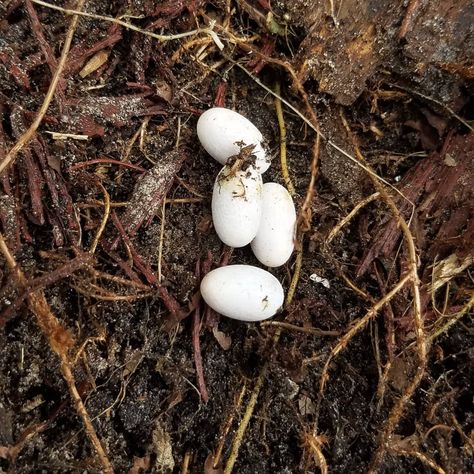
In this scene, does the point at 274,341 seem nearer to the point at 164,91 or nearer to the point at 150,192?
the point at 150,192

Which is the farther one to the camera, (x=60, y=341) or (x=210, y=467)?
(x=210, y=467)

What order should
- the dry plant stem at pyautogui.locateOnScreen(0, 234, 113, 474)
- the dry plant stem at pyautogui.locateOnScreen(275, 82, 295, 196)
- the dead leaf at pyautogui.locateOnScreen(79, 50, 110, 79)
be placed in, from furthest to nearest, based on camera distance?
the dry plant stem at pyautogui.locateOnScreen(275, 82, 295, 196) < the dead leaf at pyautogui.locateOnScreen(79, 50, 110, 79) < the dry plant stem at pyautogui.locateOnScreen(0, 234, 113, 474)

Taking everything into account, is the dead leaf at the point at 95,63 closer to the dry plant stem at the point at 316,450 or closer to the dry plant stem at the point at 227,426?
the dry plant stem at the point at 227,426

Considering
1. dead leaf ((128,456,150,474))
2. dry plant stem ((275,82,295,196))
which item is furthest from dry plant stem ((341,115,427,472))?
dead leaf ((128,456,150,474))

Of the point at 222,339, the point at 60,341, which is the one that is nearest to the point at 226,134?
the point at 222,339

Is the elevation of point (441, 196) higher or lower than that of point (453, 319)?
higher

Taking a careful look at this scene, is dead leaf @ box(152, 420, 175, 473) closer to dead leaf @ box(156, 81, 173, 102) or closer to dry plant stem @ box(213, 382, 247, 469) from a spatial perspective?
dry plant stem @ box(213, 382, 247, 469)

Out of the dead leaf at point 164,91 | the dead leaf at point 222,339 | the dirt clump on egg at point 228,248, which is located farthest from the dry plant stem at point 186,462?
the dead leaf at point 164,91
